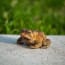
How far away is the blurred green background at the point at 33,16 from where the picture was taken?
9.32 feet

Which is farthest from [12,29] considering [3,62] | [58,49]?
[3,62]

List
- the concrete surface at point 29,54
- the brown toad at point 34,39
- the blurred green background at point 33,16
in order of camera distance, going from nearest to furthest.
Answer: the concrete surface at point 29,54, the brown toad at point 34,39, the blurred green background at point 33,16

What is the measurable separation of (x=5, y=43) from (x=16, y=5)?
116 cm

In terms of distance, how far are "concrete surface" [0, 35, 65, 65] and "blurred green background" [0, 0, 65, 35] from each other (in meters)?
0.63

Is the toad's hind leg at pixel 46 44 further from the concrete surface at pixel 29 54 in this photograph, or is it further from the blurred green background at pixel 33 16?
Answer: the blurred green background at pixel 33 16

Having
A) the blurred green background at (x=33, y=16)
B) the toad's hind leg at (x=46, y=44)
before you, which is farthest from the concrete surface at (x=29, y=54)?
the blurred green background at (x=33, y=16)

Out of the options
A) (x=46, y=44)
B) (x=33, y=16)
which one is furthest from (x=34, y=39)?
(x=33, y=16)

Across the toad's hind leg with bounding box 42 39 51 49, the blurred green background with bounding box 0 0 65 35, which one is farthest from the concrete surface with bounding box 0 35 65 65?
the blurred green background with bounding box 0 0 65 35

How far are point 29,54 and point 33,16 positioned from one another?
4.25ft

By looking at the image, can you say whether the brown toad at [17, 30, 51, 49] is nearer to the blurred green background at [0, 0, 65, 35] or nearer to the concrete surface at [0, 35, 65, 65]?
the concrete surface at [0, 35, 65, 65]

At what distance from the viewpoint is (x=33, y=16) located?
10.4 ft

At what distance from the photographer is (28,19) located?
2.91 m

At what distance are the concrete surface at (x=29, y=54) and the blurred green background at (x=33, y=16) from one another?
63 centimetres

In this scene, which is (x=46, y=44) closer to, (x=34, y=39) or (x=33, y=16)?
(x=34, y=39)
